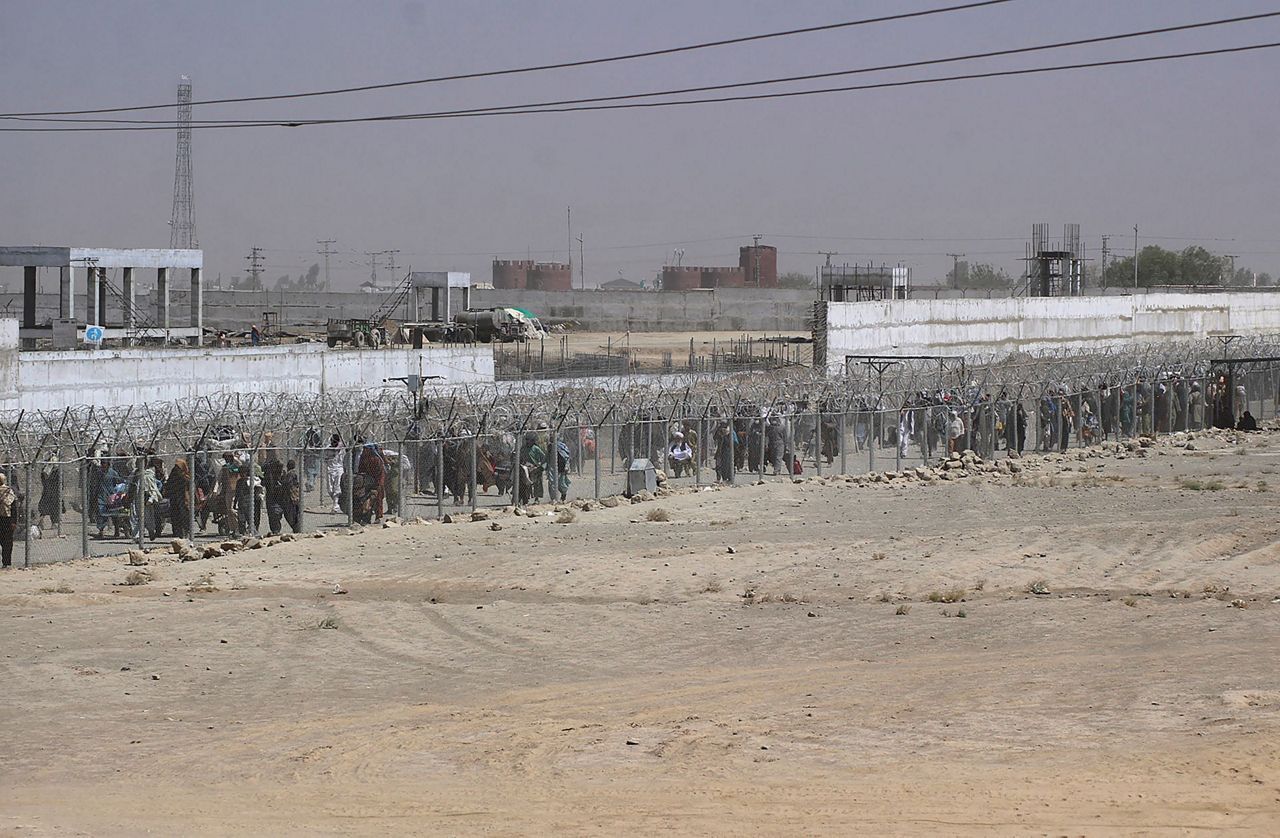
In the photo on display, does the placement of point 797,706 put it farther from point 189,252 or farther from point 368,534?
point 189,252

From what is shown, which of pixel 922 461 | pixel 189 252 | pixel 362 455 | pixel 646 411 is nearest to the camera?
pixel 362 455

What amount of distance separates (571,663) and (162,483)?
402 inches

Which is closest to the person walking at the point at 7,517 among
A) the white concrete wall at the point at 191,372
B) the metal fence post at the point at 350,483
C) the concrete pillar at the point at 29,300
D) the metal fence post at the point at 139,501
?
the metal fence post at the point at 139,501

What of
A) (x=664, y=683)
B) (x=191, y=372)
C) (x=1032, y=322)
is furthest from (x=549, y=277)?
(x=664, y=683)

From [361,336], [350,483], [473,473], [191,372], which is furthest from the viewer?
[361,336]

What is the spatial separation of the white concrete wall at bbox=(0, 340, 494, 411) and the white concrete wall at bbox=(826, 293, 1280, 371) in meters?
16.8

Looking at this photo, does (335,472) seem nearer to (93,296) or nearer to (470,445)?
(470,445)

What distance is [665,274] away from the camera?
141 m

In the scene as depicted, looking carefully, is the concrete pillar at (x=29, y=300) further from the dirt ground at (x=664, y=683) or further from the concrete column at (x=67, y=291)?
the dirt ground at (x=664, y=683)

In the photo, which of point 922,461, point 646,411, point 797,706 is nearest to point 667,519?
point 646,411

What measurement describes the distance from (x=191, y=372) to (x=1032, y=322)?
142 feet

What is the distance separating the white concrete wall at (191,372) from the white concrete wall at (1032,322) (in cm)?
1677

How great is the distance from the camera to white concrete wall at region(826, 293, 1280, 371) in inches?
2416

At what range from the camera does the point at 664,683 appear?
1405 centimetres
